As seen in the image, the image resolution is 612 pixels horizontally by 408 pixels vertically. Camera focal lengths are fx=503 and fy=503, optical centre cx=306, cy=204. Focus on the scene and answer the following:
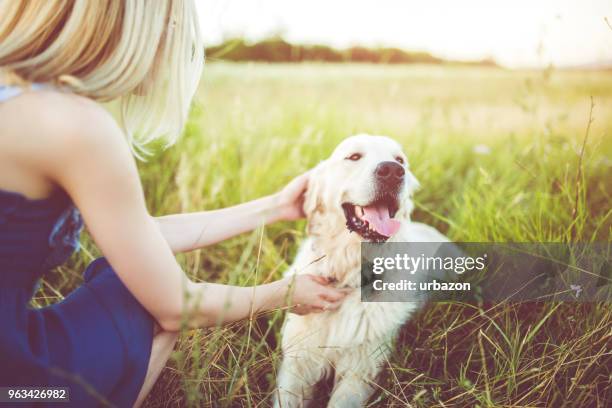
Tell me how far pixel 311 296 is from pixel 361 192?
0.52m

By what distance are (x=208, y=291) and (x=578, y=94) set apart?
5116mm

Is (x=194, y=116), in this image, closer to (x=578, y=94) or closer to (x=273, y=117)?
(x=273, y=117)

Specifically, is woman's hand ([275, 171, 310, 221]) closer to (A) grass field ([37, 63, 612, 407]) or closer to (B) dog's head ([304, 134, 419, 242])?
(B) dog's head ([304, 134, 419, 242])

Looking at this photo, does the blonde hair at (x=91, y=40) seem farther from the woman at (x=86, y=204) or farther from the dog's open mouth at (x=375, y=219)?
the dog's open mouth at (x=375, y=219)

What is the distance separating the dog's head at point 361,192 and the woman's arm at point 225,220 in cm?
8

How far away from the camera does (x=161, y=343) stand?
5.32 feet

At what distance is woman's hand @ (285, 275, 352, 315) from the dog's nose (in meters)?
0.51

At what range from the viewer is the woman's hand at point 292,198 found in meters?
2.36

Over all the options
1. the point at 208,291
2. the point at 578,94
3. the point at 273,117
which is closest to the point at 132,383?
the point at 208,291

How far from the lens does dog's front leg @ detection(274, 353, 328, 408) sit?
2.12m

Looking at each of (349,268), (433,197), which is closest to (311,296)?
(349,268)

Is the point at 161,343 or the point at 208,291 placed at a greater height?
the point at 208,291

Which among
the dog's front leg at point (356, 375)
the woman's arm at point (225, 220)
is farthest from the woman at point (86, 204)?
the dog's front leg at point (356, 375)

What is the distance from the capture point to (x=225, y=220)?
2.22m
